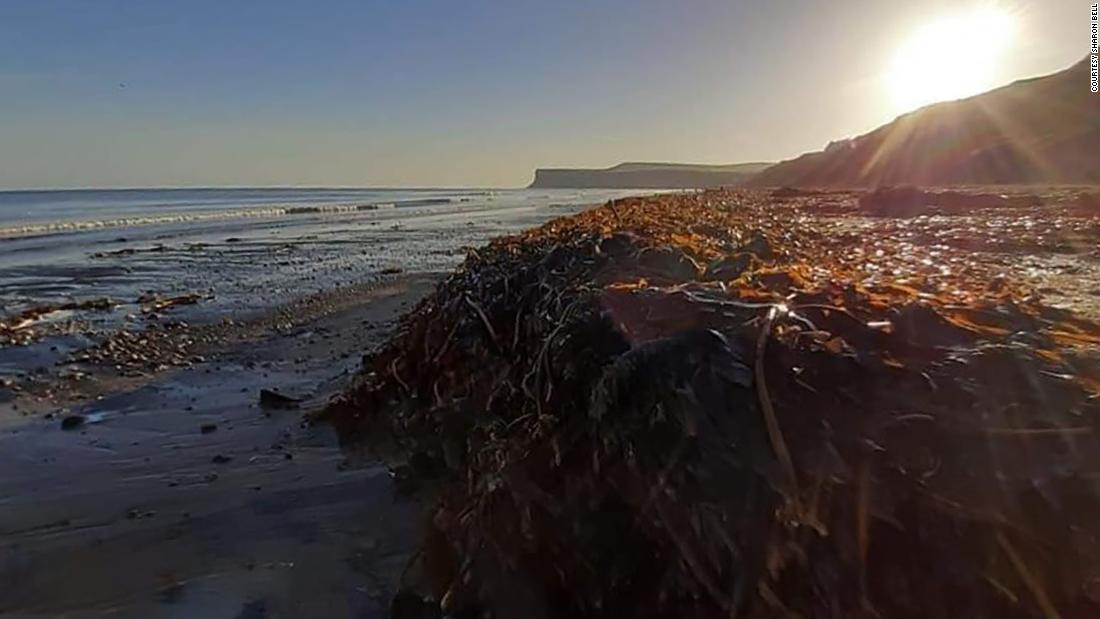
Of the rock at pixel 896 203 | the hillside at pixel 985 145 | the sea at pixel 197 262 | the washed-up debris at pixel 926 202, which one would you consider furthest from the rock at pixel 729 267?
the hillside at pixel 985 145

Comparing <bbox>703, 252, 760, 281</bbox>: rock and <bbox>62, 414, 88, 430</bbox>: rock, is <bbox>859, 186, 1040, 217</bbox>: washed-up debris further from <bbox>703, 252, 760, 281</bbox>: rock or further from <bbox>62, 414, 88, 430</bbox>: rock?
<bbox>62, 414, 88, 430</bbox>: rock

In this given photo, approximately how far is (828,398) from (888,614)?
0.56 meters

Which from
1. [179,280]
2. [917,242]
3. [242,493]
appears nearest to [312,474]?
[242,493]

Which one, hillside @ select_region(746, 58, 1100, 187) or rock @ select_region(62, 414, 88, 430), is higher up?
hillside @ select_region(746, 58, 1100, 187)

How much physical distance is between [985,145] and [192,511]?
37.5m

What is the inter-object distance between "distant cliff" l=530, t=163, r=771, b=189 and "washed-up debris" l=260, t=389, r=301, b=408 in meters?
119

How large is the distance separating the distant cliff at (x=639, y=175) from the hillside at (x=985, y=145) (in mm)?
77050

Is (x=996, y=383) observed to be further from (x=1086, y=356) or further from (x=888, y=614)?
(x=888, y=614)

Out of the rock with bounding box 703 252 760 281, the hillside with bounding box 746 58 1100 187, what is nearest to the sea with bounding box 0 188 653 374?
the rock with bounding box 703 252 760 281

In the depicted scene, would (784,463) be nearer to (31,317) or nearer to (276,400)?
(276,400)

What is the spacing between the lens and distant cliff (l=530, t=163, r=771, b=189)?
13188 cm

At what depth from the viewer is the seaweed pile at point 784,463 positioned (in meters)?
1.74

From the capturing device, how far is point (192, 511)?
409cm

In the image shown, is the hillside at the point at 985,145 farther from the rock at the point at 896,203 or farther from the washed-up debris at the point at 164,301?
the washed-up debris at the point at 164,301
